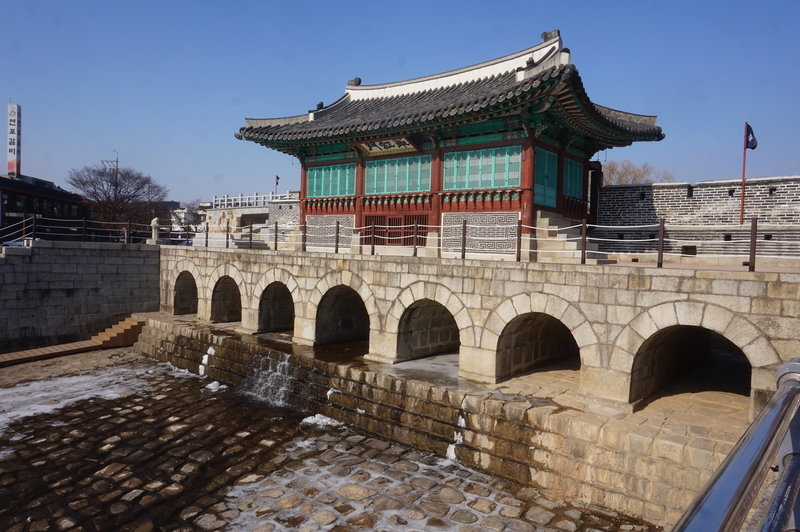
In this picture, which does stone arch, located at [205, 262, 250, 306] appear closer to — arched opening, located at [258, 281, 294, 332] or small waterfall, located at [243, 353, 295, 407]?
arched opening, located at [258, 281, 294, 332]

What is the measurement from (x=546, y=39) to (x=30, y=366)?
729 inches

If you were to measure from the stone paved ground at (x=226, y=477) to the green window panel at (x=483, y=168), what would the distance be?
25.5 feet

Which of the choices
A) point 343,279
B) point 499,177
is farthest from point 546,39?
point 343,279

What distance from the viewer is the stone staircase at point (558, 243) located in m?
12.0

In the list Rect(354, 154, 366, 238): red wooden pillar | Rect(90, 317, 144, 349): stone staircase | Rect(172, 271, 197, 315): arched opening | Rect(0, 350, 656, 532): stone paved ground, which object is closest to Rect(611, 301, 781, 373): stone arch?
Rect(0, 350, 656, 532): stone paved ground

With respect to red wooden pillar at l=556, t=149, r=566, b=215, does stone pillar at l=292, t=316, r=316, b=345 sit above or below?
below

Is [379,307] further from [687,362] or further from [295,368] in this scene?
[687,362]

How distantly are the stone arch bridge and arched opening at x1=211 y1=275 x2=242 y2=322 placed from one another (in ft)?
4.43

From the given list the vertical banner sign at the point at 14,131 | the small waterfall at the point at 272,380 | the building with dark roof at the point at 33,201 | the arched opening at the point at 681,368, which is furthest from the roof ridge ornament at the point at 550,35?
the vertical banner sign at the point at 14,131

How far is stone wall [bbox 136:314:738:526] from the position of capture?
7012 mm

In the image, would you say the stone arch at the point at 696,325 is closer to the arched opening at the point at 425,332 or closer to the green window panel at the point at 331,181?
the arched opening at the point at 425,332

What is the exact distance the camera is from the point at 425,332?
12938 mm

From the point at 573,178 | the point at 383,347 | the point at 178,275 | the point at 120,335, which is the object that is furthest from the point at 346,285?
the point at 120,335

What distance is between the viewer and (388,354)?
1212 cm
